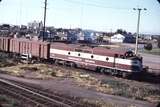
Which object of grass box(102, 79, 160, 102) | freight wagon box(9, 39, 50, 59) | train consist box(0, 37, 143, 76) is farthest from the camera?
freight wagon box(9, 39, 50, 59)

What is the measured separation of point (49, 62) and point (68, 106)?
26017 mm

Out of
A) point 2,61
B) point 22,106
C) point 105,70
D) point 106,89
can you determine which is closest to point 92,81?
point 106,89

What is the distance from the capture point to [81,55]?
4209cm

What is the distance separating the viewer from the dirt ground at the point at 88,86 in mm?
26266

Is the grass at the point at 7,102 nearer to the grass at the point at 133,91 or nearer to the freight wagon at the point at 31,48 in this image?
the grass at the point at 133,91

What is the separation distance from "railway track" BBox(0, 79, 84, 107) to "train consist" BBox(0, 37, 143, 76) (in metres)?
12.1

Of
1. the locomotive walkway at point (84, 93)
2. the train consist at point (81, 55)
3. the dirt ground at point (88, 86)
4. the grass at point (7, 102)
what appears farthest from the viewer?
the train consist at point (81, 55)

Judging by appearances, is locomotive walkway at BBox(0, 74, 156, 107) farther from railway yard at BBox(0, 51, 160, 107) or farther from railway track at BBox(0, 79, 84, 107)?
railway track at BBox(0, 79, 84, 107)

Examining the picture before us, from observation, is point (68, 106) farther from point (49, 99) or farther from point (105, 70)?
point (105, 70)

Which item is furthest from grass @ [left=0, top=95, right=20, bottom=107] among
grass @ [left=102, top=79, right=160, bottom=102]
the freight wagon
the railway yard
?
the freight wagon

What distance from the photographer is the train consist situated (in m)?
37.8

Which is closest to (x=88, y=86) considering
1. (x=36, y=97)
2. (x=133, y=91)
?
(x=133, y=91)

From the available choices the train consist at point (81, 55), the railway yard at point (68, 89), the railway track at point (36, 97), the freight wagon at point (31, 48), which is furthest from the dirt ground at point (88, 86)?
the freight wagon at point (31, 48)

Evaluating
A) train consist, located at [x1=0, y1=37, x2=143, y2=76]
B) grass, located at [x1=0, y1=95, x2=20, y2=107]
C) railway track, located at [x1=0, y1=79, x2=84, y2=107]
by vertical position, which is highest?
train consist, located at [x1=0, y1=37, x2=143, y2=76]
